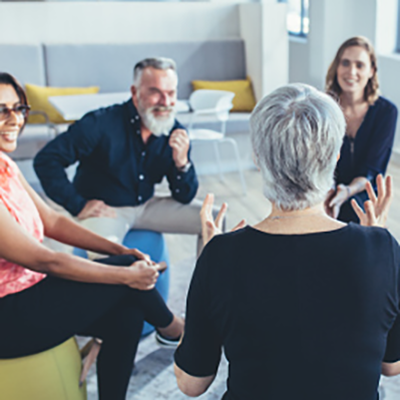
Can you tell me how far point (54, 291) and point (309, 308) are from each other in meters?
0.96

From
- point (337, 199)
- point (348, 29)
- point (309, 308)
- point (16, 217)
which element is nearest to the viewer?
point (309, 308)

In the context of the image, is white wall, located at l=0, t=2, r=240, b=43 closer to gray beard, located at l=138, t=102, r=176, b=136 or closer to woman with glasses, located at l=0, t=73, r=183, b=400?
gray beard, located at l=138, t=102, r=176, b=136

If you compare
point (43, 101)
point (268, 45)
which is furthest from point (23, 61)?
point (268, 45)

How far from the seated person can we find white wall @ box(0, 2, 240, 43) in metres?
3.04

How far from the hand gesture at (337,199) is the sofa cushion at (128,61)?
10.2ft

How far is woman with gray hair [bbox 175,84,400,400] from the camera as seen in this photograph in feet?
3.51

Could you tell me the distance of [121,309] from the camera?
190 centimetres

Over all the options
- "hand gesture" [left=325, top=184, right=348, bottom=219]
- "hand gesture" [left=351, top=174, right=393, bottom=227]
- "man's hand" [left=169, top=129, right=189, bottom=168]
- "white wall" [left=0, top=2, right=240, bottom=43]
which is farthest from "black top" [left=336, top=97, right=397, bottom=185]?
"white wall" [left=0, top=2, right=240, bottom=43]

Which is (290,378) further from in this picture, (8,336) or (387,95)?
(387,95)

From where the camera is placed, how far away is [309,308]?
1.07 meters

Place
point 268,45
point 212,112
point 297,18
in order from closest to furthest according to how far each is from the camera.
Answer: point 212,112, point 268,45, point 297,18

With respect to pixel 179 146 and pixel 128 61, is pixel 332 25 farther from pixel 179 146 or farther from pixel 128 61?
pixel 179 146

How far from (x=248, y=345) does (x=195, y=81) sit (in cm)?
453

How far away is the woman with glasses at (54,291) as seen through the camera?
1.72 metres
